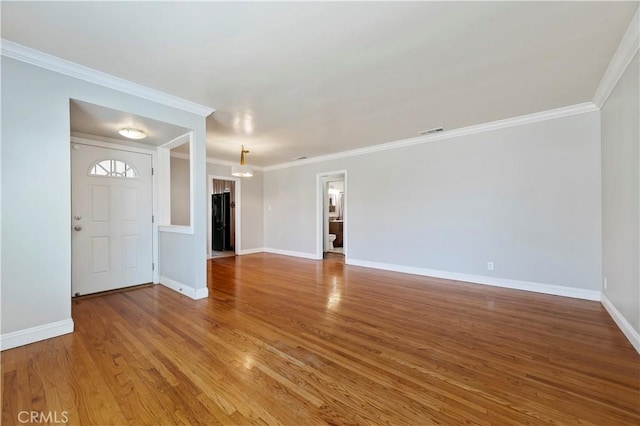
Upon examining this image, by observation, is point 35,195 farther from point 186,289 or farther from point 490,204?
point 490,204

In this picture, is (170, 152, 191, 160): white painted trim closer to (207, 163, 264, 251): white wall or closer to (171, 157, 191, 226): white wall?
(171, 157, 191, 226): white wall

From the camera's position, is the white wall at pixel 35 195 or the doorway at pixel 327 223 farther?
the doorway at pixel 327 223

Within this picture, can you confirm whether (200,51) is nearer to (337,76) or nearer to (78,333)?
(337,76)

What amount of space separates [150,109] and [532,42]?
3714 mm

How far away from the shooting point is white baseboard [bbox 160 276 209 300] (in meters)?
3.47

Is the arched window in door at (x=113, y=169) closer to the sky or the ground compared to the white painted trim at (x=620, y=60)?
closer to the ground

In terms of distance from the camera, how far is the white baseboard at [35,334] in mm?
2191

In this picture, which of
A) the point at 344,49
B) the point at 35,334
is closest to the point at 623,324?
the point at 344,49

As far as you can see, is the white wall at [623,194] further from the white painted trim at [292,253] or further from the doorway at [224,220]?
the doorway at [224,220]

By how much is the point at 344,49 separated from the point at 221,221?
21.7ft

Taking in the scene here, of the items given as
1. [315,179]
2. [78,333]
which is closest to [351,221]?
[315,179]

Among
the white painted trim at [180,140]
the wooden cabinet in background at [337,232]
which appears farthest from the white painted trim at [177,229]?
the wooden cabinet in background at [337,232]

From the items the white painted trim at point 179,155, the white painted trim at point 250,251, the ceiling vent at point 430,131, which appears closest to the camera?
the ceiling vent at point 430,131

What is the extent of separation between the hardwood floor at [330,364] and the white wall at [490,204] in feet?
→ 2.40
